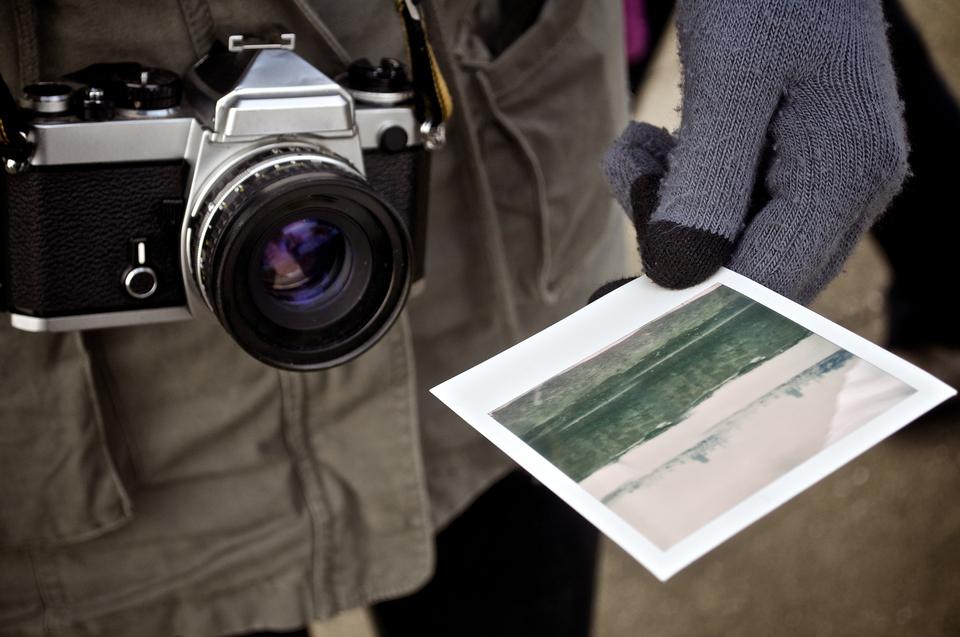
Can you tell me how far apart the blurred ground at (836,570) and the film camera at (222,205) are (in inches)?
36.7

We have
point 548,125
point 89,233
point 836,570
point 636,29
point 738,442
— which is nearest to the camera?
point 738,442

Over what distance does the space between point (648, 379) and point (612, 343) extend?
0.03m

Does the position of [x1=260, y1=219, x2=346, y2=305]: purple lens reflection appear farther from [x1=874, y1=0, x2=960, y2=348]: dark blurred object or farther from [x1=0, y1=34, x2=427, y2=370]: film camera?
[x1=874, y1=0, x2=960, y2=348]: dark blurred object

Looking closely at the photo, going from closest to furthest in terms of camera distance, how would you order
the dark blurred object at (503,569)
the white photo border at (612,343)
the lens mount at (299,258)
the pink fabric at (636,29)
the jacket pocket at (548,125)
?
the white photo border at (612,343) < the lens mount at (299,258) < the jacket pocket at (548,125) < the dark blurred object at (503,569) < the pink fabric at (636,29)

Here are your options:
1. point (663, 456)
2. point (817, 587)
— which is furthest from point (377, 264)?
point (817, 587)

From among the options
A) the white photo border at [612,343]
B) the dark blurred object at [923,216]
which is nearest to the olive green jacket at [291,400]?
the white photo border at [612,343]

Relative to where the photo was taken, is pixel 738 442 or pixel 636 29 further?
Answer: pixel 636 29

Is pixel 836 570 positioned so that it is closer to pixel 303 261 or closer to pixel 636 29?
pixel 636 29

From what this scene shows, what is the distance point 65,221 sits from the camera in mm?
673

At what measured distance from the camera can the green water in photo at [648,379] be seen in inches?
22.2

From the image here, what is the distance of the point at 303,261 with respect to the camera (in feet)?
2.34

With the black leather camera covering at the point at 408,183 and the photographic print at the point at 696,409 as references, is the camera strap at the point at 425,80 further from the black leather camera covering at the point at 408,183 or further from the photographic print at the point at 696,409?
the photographic print at the point at 696,409

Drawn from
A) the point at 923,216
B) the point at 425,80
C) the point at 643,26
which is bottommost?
the point at 923,216

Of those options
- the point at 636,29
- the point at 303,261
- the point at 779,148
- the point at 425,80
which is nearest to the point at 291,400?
the point at 303,261
